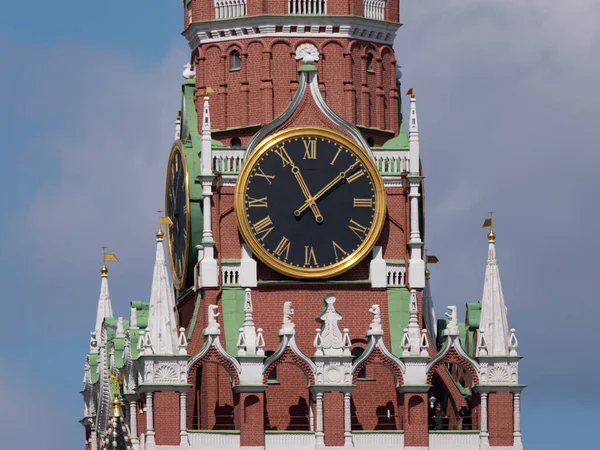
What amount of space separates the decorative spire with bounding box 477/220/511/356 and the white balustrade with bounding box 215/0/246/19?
825 centimetres

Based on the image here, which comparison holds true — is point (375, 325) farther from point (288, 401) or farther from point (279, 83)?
point (279, 83)

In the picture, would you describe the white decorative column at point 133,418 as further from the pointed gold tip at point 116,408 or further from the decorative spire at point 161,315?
the decorative spire at point 161,315

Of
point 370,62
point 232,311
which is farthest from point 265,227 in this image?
point 370,62

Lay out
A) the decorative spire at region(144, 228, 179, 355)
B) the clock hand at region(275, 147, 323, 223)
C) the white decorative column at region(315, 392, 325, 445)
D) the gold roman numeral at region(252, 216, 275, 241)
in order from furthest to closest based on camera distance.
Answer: the gold roman numeral at region(252, 216, 275, 241), the clock hand at region(275, 147, 323, 223), the decorative spire at region(144, 228, 179, 355), the white decorative column at region(315, 392, 325, 445)

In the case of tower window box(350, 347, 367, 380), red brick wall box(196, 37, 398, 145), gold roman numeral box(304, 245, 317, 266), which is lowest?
tower window box(350, 347, 367, 380)

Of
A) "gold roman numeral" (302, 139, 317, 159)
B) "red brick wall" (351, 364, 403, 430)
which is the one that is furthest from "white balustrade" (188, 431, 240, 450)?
"gold roman numeral" (302, 139, 317, 159)

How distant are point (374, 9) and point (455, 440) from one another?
11.1 m

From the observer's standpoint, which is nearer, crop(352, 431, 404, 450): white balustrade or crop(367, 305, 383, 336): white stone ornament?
crop(352, 431, 404, 450): white balustrade

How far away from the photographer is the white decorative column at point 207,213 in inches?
3728

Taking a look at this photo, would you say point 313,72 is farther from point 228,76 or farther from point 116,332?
point 116,332

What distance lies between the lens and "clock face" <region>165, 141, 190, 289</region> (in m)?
96.2

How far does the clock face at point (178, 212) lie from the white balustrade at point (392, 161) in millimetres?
4701

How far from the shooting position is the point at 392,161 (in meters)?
96.1

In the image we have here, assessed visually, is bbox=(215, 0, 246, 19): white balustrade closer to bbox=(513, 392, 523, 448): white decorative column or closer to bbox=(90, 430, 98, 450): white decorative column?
bbox=(513, 392, 523, 448): white decorative column
